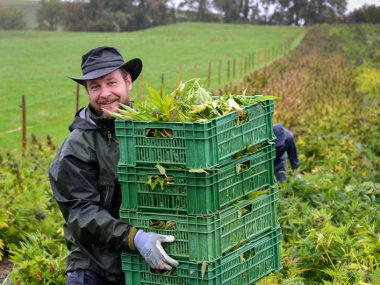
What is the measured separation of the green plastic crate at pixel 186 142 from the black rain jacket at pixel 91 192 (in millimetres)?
322

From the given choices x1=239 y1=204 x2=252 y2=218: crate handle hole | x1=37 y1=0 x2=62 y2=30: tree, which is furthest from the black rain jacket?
x1=37 y1=0 x2=62 y2=30: tree

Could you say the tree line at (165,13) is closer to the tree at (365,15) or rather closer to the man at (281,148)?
the tree at (365,15)

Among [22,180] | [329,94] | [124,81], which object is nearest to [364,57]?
[329,94]

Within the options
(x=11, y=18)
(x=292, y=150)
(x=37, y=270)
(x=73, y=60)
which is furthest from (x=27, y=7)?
(x=37, y=270)

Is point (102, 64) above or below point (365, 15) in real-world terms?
above

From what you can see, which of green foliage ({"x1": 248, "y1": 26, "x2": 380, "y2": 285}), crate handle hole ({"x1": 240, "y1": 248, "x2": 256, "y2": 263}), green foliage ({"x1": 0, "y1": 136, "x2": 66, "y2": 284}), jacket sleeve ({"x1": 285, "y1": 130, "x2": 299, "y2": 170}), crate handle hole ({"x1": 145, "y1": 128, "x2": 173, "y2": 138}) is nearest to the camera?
crate handle hole ({"x1": 145, "y1": 128, "x2": 173, "y2": 138})

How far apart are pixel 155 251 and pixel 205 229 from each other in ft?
0.96

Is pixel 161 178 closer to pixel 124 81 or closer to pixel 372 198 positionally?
pixel 124 81

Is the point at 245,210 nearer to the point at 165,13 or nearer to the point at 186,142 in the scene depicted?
the point at 186,142

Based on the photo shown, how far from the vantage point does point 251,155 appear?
408cm

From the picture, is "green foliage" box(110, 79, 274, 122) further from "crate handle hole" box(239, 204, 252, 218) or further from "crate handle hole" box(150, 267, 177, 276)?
"crate handle hole" box(150, 267, 177, 276)

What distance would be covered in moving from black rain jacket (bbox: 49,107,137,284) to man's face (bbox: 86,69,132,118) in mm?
74

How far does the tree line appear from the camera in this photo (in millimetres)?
92938

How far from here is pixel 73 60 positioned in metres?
47.2
